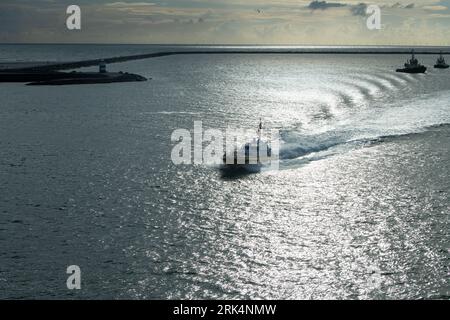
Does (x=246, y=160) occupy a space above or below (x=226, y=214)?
above

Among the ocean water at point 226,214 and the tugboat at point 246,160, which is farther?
the tugboat at point 246,160

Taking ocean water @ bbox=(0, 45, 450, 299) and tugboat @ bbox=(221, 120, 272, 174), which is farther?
tugboat @ bbox=(221, 120, 272, 174)

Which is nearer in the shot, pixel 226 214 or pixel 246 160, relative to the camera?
pixel 226 214
